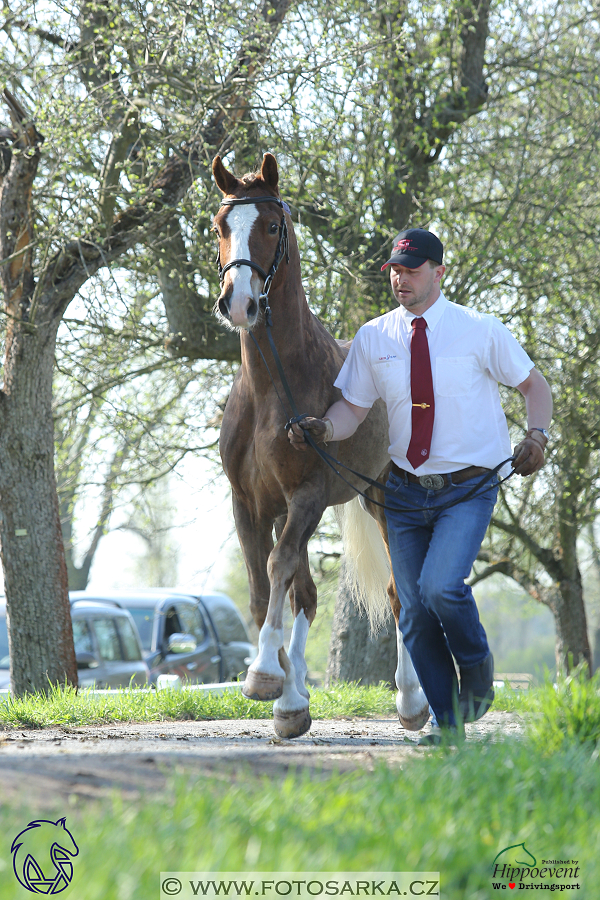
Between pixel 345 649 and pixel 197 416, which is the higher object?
pixel 197 416

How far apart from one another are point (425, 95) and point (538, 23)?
188 centimetres

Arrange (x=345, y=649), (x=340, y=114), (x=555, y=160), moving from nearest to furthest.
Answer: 1. (x=340, y=114)
2. (x=345, y=649)
3. (x=555, y=160)

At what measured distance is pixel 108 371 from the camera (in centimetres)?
981

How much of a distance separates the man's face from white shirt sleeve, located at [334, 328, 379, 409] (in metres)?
0.31

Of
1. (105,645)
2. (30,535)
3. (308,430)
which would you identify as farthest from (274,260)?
(105,645)

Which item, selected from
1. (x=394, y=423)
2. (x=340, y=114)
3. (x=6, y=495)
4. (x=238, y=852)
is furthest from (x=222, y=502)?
(x=238, y=852)

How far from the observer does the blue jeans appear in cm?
377

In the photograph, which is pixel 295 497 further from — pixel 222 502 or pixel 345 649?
pixel 222 502

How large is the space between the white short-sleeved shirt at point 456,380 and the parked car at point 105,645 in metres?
8.16

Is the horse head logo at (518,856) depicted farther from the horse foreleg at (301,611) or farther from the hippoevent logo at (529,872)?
the horse foreleg at (301,611)

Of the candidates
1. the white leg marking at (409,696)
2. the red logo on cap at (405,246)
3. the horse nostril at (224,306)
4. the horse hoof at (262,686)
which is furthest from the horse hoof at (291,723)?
the red logo on cap at (405,246)

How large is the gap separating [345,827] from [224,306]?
7.93ft

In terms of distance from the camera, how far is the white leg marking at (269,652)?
384cm

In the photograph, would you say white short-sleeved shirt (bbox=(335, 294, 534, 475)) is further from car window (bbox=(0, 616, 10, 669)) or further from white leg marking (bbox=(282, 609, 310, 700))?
car window (bbox=(0, 616, 10, 669))
